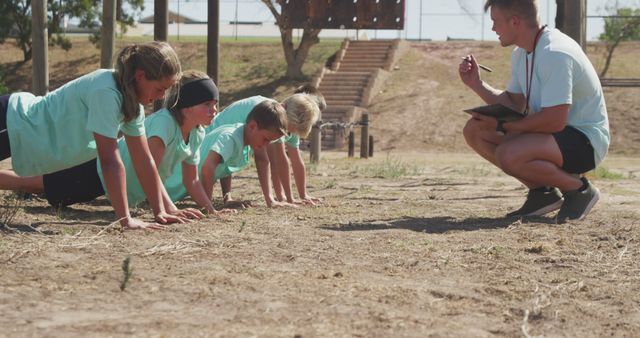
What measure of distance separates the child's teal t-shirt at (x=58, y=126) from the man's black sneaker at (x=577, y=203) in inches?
116

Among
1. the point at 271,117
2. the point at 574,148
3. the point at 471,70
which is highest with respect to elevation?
the point at 471,70

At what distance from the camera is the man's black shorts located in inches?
277

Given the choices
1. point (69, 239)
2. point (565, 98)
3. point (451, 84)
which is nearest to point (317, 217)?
point (565, 98)

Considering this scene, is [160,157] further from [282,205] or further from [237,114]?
[237,114]

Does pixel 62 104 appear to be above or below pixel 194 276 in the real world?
above

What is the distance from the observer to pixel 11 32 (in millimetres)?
39750

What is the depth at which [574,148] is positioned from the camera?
7.05 m

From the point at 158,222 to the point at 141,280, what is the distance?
2100 millimetres

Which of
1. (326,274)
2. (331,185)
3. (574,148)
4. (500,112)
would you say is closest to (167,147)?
(500,112)

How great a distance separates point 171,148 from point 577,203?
107 inches

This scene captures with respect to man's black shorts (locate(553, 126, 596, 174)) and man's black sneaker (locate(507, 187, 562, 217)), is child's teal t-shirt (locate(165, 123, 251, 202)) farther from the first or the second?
man's black shorts (locate(553, 126, 596, 174))

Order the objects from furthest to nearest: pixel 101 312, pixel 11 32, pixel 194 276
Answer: pixel 11 32 → pixel 194 276 → pixel 101 312

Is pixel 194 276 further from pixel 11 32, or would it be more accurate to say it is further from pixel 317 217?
pixel 11 32

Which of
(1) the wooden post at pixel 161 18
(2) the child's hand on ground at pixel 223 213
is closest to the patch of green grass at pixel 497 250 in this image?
(2) the child's hand on ground at pixel 223 213
